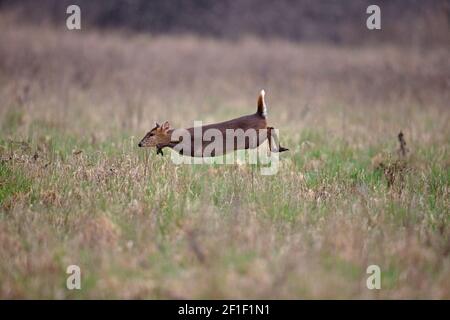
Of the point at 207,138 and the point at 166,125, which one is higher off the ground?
the point at 166,125

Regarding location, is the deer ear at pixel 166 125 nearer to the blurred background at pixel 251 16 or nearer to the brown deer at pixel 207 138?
the brown deer at pixel 207 138

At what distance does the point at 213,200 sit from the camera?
6641 millimetres

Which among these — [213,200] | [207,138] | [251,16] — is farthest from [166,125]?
[251,16]

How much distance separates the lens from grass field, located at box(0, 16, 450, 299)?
15.9 feet

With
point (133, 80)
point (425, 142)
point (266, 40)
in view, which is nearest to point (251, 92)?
point (133, 80)

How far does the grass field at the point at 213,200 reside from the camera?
485 cm

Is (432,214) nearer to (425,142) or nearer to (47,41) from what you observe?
(425,142)

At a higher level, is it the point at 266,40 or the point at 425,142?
the point at 266,40

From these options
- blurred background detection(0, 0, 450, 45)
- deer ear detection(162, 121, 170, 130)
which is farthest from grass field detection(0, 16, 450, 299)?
blurred background detection(0, 0, 450, 45)

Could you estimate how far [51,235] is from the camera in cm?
555

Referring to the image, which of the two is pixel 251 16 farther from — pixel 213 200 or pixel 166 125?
pixel 213 200

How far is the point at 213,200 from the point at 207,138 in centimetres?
113

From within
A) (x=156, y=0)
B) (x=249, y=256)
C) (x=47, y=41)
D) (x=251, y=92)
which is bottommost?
(x=249, y=256)

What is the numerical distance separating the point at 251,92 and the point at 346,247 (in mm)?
9834
